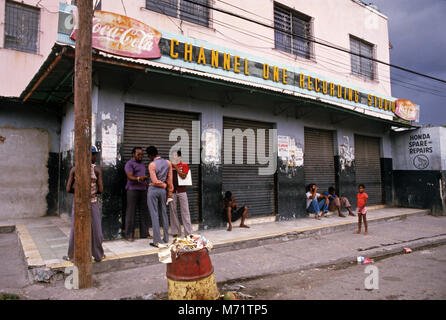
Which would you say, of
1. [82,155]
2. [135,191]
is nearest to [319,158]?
[135,191]

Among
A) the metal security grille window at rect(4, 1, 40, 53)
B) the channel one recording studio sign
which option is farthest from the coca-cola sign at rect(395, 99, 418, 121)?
the metal security grille window at rect(4, 1, 40, 53)

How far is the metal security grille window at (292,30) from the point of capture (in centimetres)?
1088

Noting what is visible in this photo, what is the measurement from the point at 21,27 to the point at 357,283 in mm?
11797

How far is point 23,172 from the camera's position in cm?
891

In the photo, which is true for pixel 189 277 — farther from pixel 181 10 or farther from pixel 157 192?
pixel 181 10

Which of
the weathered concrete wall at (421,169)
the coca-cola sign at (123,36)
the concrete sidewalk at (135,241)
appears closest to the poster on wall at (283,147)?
the concrete sidewalk at (135,241)

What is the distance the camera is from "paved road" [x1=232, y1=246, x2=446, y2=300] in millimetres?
3908

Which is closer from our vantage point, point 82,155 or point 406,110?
point 82,155

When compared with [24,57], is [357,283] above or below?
below

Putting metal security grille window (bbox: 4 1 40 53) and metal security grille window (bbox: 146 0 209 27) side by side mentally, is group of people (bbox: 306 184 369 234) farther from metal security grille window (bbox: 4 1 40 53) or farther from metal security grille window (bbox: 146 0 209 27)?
metal security grille window (bbox: 4 1 40 53)

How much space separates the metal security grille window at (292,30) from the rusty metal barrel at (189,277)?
362 inches

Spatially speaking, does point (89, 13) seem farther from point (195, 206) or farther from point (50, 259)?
point (195, 206)
